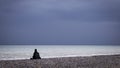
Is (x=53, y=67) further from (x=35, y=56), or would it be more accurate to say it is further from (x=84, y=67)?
(x=35, y=56)

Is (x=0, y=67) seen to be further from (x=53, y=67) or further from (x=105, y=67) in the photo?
(x=105, y=67)

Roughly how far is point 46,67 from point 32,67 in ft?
3.99

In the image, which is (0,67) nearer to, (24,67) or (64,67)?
(24,67)

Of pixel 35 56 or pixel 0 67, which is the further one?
pixel 35 56

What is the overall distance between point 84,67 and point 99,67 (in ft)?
4.27

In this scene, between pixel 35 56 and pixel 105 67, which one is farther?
pixel 35 56

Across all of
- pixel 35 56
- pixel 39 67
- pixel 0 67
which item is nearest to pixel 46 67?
pixel 39 67

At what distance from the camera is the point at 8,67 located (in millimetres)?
23156

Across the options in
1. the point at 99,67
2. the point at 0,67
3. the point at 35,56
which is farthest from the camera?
the point at 35,56

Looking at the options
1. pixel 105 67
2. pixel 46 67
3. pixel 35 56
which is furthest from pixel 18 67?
pixel 35 56

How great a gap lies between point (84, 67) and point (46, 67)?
3.29m

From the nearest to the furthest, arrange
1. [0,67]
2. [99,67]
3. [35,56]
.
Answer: [99,67] → [0,67] → [35,56]

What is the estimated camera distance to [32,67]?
23000 mm

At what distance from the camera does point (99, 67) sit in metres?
22.1
